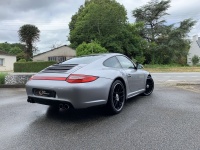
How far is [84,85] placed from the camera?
11.3ft

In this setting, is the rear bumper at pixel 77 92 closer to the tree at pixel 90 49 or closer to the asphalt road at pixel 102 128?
the asphalt road at pixel 102 128

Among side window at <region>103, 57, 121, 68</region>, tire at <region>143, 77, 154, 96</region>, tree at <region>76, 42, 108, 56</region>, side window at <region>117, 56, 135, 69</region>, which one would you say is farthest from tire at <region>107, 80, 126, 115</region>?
tree at <region>76, 42, 108, 56</region>

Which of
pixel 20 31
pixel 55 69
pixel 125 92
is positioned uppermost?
pixel 20 31

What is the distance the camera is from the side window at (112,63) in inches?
168

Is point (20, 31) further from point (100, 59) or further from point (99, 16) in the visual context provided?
point (100, 59)

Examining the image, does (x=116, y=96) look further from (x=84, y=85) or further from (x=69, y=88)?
(x=69, y=88)

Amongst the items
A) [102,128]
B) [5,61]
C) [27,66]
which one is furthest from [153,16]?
[102,128]

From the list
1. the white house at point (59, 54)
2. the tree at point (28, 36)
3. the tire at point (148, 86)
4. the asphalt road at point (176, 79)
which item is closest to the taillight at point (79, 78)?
the tire at point (148, 86)

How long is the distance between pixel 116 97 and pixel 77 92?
105 cm

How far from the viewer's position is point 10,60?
3394cm

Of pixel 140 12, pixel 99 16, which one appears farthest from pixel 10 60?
pixel 140 12

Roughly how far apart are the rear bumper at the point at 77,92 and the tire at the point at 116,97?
0.15 metres

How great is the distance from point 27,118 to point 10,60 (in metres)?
33.2

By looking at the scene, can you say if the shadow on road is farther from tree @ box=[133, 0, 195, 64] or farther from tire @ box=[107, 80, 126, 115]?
tree @ box=[133, 0, 195, 64]
